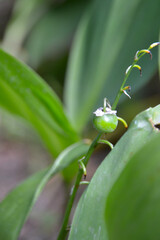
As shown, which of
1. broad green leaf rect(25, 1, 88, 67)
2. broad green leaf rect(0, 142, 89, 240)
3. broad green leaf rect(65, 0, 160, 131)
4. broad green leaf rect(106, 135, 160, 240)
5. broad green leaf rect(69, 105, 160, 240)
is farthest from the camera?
broad green leaf rect(25, 1, 88, 67)

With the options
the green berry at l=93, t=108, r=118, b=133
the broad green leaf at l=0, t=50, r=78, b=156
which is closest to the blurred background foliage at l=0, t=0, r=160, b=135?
the broad green leaf at l=0, t=50, r=78, b=156

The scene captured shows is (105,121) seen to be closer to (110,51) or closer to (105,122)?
(105,122)

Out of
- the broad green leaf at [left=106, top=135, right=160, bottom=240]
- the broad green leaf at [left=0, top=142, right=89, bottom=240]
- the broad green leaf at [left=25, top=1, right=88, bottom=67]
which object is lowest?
the broad green leaf at [left=0, top=142, right=89, bottom=240]

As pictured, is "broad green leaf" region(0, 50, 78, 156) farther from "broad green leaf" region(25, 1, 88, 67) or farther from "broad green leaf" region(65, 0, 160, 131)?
"broad green leaf" region(25, 1, 88, 67)

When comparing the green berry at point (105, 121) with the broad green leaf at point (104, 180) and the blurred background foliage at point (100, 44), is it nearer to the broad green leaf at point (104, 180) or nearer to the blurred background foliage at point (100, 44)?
the broad green leaf at point (104, 180)

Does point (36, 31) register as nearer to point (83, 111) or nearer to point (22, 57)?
point (22, 57)

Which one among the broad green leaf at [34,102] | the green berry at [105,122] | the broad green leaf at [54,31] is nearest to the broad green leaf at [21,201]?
the broad green leaf at [34,102]

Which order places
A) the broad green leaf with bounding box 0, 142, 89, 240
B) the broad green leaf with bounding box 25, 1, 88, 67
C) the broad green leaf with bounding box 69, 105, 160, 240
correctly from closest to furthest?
the broad green leaf with bounding box 69, 105, 160, 240, the broad green leaf with bounding box 0, 142, 89, 240, the broad green leaf with bounding box 25, 1, 88, 67
